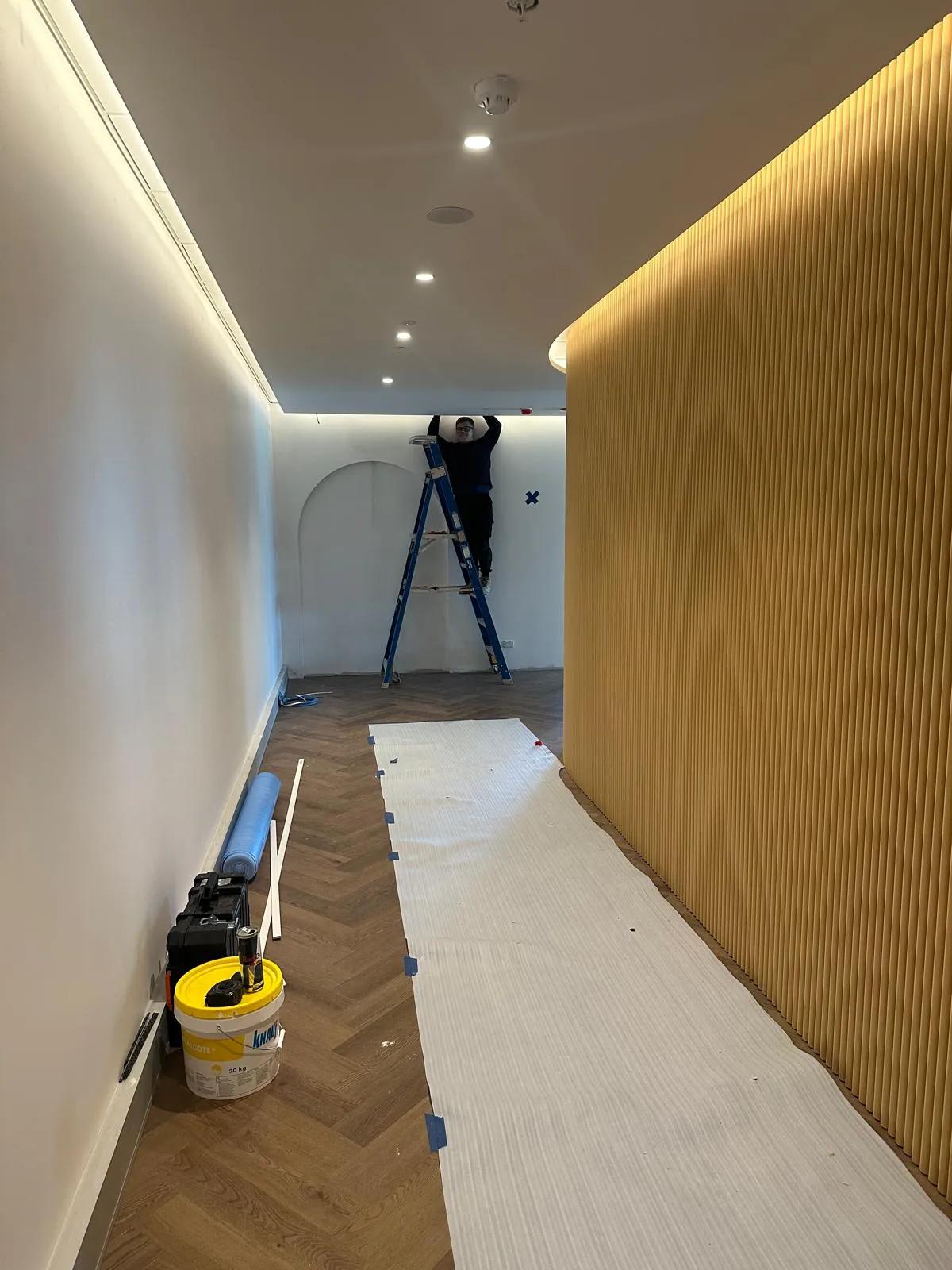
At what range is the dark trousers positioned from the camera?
759 cm

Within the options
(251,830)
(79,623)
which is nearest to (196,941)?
(79,623)

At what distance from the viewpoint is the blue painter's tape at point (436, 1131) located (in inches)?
77.3

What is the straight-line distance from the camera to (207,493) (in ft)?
11.9

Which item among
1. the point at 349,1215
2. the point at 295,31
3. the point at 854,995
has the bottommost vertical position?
the point at 349,1215

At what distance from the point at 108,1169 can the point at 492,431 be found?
6.53 metres

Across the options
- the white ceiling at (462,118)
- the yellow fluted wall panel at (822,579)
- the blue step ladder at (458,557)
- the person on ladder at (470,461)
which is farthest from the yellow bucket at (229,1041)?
A: the person on ladder at (470,461)

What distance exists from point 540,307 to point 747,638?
1.81m

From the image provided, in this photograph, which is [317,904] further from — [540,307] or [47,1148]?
[540,307]

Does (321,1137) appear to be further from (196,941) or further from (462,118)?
(462,118)

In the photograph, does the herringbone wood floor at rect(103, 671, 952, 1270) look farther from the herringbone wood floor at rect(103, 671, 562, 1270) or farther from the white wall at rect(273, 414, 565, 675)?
the white wall at rect(273, 414, 565, 675)

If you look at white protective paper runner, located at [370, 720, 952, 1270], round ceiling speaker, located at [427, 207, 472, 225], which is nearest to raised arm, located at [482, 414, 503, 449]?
white protective paper runner, located at [370, 720, 952, 1270]

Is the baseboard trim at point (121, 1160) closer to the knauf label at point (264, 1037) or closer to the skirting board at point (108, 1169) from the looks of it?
the skirting board at point (108, 1169)

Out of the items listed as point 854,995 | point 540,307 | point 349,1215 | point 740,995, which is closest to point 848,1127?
point 854,995

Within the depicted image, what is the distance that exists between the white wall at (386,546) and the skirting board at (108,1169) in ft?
17.8
